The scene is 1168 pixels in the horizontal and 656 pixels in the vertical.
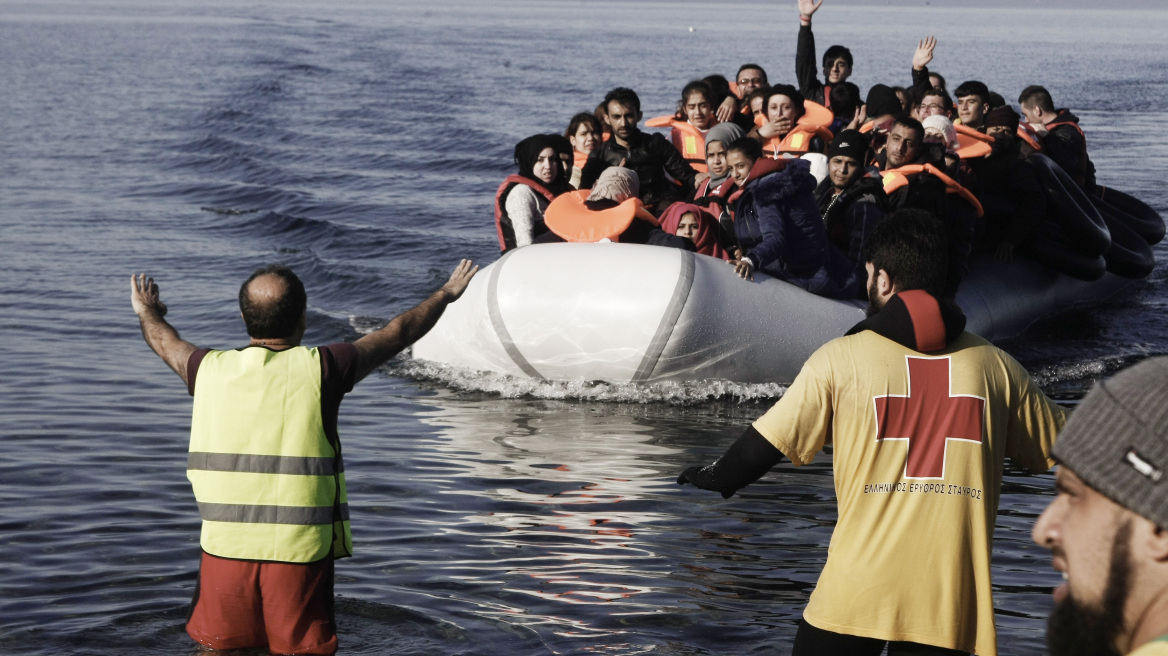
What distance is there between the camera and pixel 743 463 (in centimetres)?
314

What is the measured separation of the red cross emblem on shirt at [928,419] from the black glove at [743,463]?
0.86 ft

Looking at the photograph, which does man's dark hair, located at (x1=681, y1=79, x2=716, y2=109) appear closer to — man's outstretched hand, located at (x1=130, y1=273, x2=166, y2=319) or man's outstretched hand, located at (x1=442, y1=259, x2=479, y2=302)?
man's outstretched hand, located at (x1=442, y1=259, x2=479, y2=302)

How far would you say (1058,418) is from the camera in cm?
322

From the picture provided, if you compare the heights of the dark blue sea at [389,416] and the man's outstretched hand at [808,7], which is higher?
the man's outstretched hand at [808,7]

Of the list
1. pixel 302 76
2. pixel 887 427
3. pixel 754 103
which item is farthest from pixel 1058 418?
pixel 302 76

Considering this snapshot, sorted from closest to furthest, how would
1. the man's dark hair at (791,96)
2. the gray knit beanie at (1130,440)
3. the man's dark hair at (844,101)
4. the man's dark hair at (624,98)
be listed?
1. the gray knit beanie at (1130,440)
2. the man's dark hair at (624,98)
3. the man's dark hair at (791,96)
4. the man's dark hair at (844,101)

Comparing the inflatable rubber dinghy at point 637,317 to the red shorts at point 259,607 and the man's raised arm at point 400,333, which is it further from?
the red shorts at point 259,607

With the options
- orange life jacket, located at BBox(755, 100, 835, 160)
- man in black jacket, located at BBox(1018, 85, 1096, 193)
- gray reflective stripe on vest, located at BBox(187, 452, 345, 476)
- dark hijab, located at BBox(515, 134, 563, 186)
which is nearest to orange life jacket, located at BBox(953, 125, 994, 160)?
orange life jacket, located at BBox(755, 100, 835, 160)

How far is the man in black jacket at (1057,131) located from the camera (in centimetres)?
1055

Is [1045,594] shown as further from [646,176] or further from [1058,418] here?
[646,176]

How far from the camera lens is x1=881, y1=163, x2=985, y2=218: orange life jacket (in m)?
7.77

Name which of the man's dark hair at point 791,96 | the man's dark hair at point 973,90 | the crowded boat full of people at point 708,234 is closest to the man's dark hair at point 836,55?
the man's dark hair at point 973,90

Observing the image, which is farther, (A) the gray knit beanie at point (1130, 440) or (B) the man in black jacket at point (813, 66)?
(B) the man in black jacket at point (813, 66)

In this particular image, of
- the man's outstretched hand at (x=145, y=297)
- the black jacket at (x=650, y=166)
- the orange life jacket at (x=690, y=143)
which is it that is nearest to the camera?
the man's outstretched hand at (x=145, y=297)
